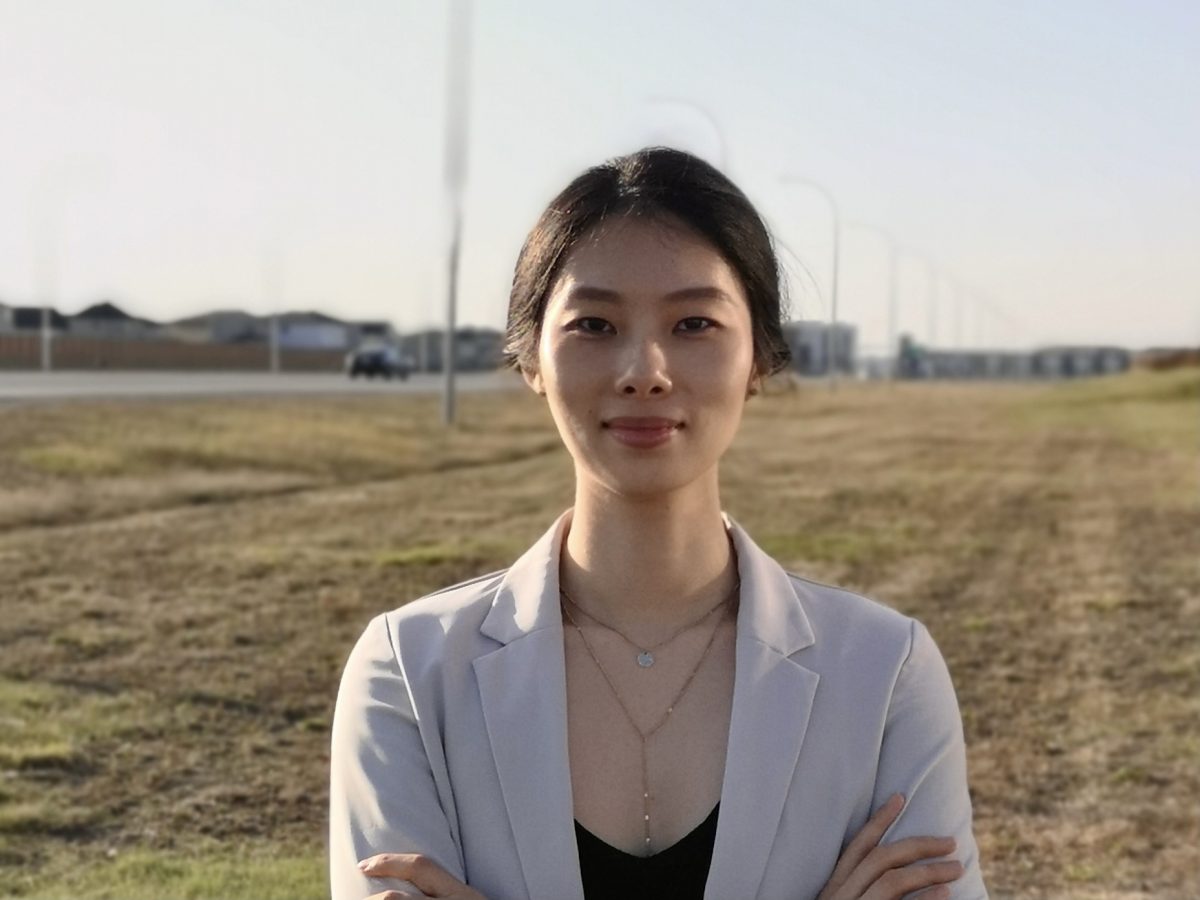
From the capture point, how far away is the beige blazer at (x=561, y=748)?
1685 mm

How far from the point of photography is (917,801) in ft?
5.70

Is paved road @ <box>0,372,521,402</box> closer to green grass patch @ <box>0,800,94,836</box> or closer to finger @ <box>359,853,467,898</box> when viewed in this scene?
green grass patch @ <box>0,800,94,836</box>

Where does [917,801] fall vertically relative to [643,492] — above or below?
below

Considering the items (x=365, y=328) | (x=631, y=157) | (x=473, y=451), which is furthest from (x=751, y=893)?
(x=365, y=328)

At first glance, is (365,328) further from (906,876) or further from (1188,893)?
(906,876)

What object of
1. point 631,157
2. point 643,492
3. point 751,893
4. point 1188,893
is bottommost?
point 1188,893

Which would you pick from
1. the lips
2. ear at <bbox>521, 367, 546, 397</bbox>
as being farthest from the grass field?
the lips

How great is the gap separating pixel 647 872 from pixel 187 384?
1806 centimetres

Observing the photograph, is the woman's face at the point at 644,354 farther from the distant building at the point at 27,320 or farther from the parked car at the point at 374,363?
the parked car at the point at 374,363

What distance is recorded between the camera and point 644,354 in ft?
5.49

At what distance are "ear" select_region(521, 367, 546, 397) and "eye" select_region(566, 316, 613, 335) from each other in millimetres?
113

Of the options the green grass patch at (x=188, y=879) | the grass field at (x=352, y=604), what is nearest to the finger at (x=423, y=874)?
the grass field at (x=352, y=604)

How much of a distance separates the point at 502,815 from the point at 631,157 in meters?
0.75

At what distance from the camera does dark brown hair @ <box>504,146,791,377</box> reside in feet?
5.69
